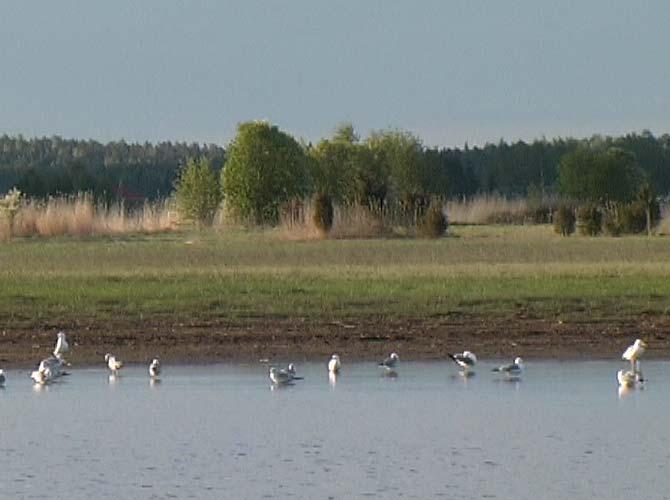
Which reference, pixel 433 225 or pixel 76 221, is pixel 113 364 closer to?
pixel 433 225

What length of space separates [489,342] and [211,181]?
36.9 meters

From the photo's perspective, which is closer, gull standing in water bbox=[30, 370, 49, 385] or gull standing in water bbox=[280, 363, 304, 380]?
gull standing in water bbox=[280, 363, 304, 380]

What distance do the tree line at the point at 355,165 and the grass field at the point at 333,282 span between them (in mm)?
14301

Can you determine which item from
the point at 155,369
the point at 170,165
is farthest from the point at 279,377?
the point at 170,165

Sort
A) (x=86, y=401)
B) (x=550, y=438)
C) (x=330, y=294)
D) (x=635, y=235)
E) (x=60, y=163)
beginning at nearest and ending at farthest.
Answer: (x=550, y=438) → (x=86, y=401) → (x=330, y=294) → (x=635, y=235) → (x=60, y=163)

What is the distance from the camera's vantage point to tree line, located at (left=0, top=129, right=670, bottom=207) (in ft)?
185

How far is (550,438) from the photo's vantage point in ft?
50.1

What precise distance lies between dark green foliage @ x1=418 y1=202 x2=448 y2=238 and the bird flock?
76.9ft

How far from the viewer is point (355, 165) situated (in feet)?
208

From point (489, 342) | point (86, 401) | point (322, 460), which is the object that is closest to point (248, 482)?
point (322, 460)

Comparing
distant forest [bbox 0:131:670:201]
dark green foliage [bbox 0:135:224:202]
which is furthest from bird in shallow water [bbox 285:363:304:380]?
dark green foliage [bbox 0:135:224:202]

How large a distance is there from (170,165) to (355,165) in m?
64.9

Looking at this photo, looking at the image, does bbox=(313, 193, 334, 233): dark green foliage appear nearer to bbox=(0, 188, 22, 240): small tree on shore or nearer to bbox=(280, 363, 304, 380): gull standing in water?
bbox=(0, 188, 22, 240): small tree on shore

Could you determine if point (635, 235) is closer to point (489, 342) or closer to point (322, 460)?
point (489, 342)
